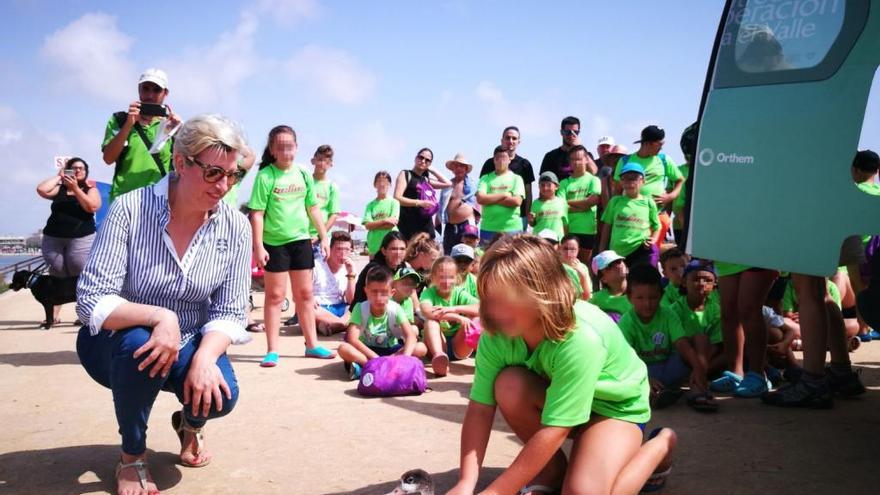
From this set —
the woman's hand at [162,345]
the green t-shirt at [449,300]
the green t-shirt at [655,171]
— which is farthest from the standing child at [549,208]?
the woman's hand at [162,345]

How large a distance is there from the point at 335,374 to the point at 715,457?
298cm

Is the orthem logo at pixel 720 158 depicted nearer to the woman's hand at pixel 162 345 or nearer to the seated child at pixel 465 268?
the woman's hand at pixel 162 345

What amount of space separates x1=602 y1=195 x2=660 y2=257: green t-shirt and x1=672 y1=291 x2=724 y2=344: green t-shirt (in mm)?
1497

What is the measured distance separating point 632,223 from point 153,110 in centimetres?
443

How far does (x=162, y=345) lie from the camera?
2420 mm

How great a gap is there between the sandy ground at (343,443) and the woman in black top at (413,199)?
154 inches

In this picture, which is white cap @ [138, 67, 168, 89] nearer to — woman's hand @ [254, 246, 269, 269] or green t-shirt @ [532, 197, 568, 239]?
woman's hand @ [254, 246, 269, 269]

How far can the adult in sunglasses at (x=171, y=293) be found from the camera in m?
2.50

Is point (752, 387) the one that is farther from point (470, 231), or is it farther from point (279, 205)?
point (470, 231)

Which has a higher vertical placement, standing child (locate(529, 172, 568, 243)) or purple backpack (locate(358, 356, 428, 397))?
standing child (locate(529, 172, 568, 243))

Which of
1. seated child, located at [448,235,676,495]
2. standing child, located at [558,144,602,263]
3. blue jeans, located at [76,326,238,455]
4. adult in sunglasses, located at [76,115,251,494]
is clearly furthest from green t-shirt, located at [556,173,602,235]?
blue jeans, located at [76,326,238,455]

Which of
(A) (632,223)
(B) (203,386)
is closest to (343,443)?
(B) (203,386)

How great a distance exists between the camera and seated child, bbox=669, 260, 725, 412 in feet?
12.9

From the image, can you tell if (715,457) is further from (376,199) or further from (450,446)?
(376,199)
